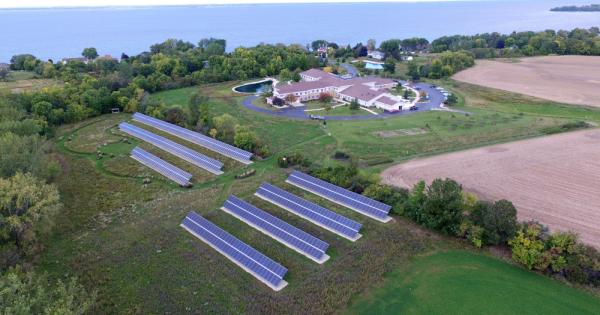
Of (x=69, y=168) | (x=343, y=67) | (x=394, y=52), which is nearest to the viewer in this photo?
(x=69, y=168)

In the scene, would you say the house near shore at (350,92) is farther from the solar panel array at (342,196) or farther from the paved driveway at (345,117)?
the solar panel array at (342,196)

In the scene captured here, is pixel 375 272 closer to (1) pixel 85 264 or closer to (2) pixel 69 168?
(1) pixel 85 264

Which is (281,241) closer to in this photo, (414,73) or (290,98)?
(290,98)

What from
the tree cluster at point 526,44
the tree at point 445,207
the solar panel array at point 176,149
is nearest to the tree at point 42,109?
the solar panel array at point 176,149

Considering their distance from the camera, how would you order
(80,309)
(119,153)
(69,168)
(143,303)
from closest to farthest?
(80,309) < (143,303) < (69,168) < (119,153)

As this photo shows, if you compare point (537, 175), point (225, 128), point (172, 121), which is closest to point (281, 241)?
point (225, 128)

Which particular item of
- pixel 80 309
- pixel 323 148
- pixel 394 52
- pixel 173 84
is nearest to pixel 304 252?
pixel 80 309
